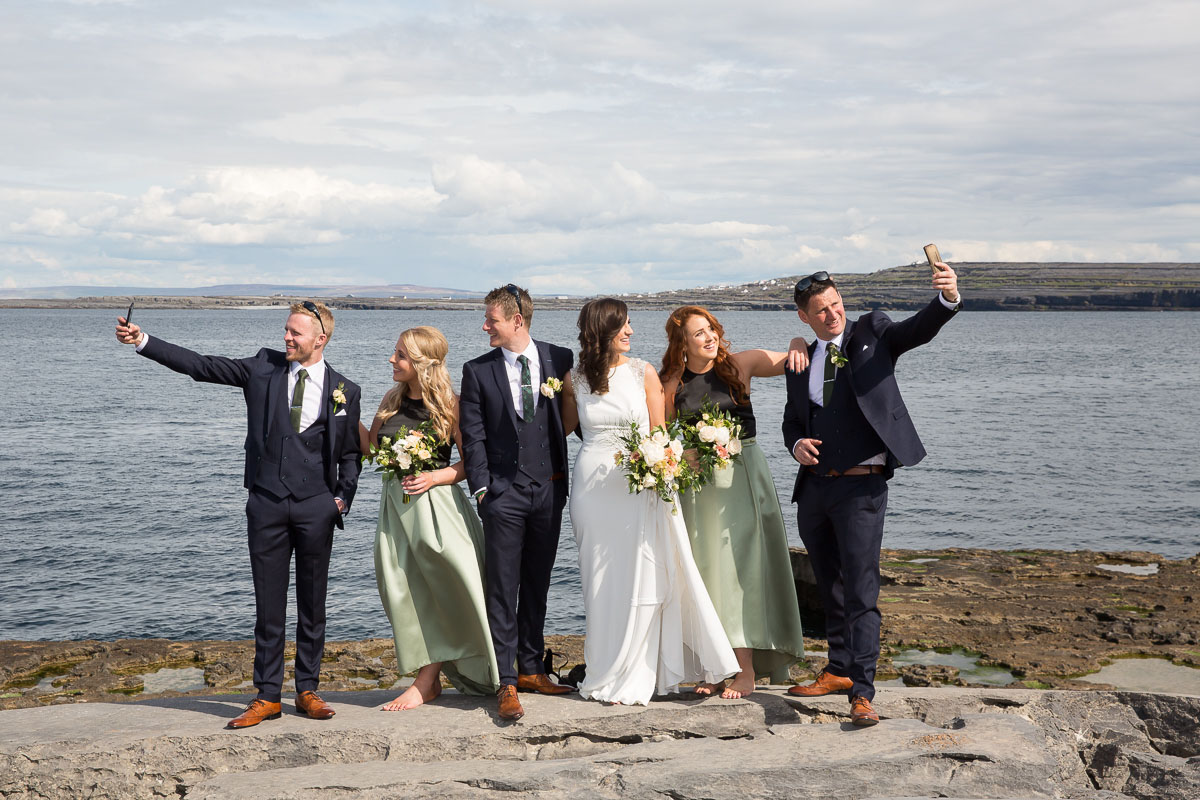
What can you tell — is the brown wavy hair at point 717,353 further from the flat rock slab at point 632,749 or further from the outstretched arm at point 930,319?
the flat rock slab at point 632,749

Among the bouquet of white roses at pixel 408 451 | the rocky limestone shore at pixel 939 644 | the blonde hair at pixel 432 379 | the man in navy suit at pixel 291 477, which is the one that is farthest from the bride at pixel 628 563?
the rocky limestone shore at pixel 939 644

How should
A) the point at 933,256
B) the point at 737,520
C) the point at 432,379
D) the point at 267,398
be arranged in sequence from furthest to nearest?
the point at 737,520 < the point at 432,379 < the point at 267,398 < the point at 933,256

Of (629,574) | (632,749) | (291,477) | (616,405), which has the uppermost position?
(616,405)

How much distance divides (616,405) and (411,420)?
147cm

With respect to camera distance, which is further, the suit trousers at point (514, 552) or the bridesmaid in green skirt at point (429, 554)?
the bridesmaid in green skirt at point (429, 554)

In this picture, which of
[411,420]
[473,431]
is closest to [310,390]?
[411,420]

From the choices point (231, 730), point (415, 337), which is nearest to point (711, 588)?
point (415, 337)

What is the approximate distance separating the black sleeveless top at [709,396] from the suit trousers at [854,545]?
2.02 ft

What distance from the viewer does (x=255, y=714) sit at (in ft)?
21.2

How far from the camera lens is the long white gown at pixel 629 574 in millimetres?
6648

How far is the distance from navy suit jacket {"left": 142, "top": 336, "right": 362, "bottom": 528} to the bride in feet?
5.20

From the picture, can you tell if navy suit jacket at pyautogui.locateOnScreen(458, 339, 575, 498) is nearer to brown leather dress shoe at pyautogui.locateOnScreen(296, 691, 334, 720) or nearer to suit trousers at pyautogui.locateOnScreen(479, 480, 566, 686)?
suit trousers at pyautogui.locateOnScreen(479, 480, 566, 686)

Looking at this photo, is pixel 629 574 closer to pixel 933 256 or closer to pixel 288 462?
pixel 288 462

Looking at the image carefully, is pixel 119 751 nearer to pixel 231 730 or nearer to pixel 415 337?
pixel 231 730
